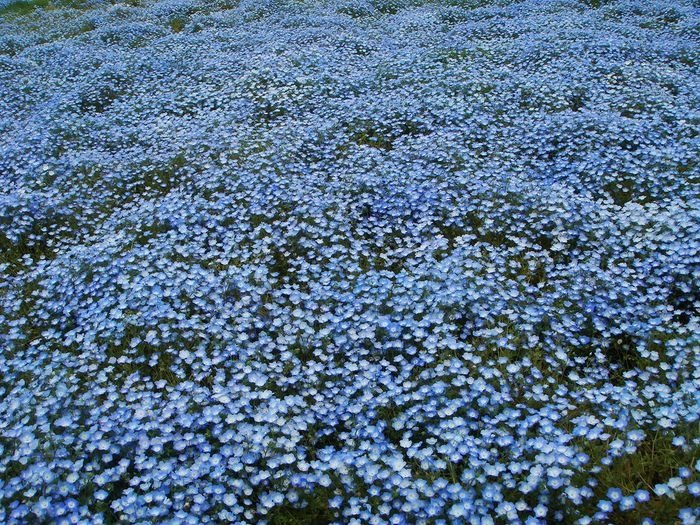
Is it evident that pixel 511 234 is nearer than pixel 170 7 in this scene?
Yes

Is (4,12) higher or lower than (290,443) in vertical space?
higher

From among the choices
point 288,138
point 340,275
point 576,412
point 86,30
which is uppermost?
point 86,30

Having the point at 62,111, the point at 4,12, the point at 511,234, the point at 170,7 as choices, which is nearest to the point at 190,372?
the point at 511,234

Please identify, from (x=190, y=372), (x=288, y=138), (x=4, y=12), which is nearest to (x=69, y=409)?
(x=190, y=372)

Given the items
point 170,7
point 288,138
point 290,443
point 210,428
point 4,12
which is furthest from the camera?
point 4,12

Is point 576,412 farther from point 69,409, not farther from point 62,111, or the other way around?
point 62,111

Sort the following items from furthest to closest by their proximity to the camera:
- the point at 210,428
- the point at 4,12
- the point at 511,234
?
the point at 4,12 < the point at 511,234 < the point at 210,428
